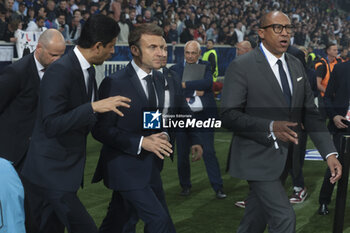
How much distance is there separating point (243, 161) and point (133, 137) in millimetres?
795

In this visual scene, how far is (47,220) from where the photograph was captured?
4.01 m

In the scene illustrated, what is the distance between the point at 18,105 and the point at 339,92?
3.34 meters

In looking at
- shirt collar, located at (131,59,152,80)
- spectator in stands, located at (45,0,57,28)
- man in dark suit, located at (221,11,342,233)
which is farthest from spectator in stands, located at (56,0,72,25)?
man in dark suit, located at (221,11,342,233)

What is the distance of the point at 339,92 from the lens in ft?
19.7

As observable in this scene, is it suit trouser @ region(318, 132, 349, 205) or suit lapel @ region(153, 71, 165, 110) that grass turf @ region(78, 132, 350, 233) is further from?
suit lapel @ region(153, 71, 165, 110)

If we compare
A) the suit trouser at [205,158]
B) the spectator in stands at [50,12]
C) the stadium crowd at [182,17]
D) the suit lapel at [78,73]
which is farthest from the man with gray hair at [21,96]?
the spectator in stands at [50,12]

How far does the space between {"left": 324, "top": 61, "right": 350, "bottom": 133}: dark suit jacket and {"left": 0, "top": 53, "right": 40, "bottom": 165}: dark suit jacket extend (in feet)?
10.3

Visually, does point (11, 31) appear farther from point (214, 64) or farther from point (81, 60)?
point (81, 60)

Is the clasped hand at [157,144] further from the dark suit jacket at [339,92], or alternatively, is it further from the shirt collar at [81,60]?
the dark suit jacket at [339,92]

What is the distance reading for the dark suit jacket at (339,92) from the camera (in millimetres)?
5941

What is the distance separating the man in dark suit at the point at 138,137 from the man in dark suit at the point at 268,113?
522 mm

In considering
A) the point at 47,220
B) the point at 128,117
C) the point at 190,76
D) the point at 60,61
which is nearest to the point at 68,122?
the point at 60,61

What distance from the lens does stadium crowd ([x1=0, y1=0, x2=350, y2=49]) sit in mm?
15383

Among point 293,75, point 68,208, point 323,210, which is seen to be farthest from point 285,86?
point 323,210
